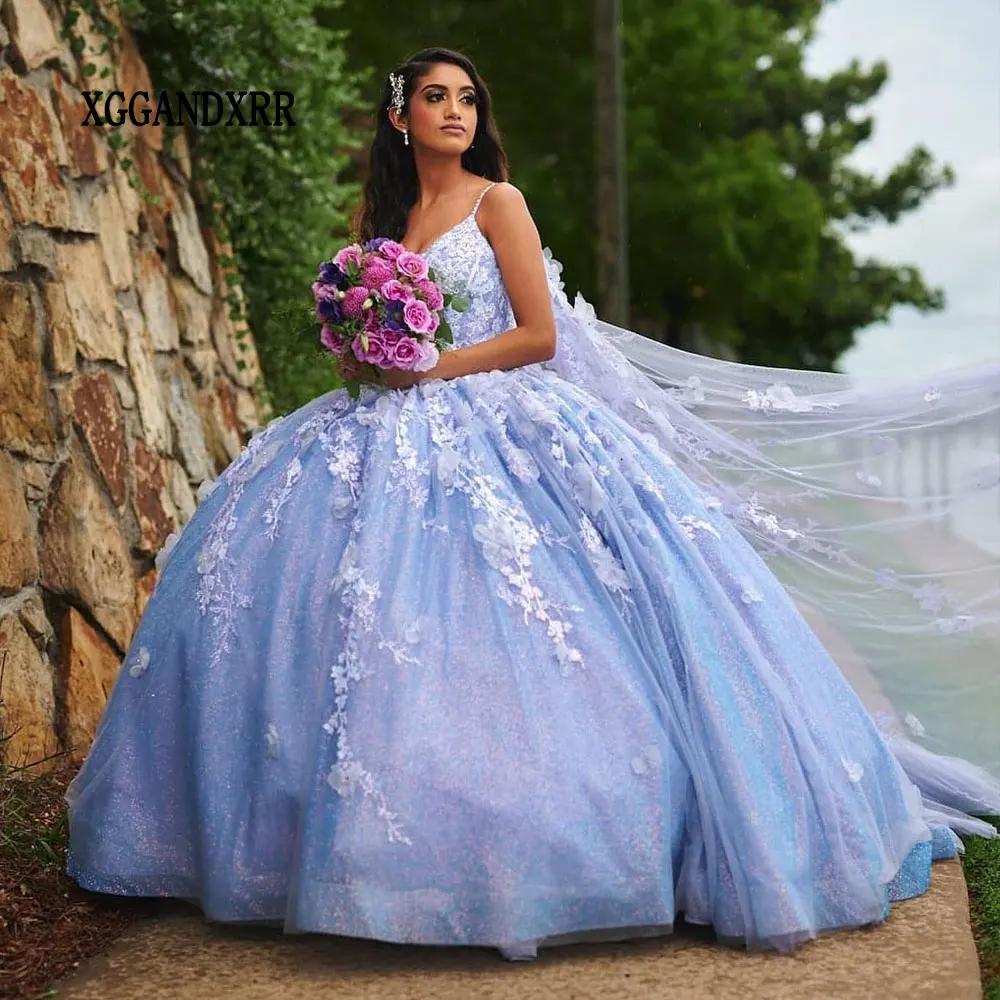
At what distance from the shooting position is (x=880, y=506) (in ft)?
14.5

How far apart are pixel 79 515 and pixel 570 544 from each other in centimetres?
A: 215

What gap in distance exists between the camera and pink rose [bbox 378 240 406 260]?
3770mm

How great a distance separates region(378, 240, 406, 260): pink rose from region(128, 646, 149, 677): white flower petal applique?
3.66 ft

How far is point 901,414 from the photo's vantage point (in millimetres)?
4379

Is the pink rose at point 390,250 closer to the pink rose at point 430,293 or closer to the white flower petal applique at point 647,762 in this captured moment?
the pink rose at point 430,293

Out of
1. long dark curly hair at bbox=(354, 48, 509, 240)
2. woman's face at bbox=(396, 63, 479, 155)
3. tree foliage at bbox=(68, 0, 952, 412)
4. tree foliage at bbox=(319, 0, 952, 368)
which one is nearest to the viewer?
woman's face at bbox=(396, 63, 479, 155)

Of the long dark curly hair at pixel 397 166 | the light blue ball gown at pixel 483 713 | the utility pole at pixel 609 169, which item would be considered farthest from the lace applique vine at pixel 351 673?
the utility pole at pixel 609 169

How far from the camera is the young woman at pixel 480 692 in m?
3.15

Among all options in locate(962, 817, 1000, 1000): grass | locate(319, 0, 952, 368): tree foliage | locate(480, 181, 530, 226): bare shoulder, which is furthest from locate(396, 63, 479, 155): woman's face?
locate(319, 0, 952, 368): tree foliage

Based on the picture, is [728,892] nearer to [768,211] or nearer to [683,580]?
[683,580]

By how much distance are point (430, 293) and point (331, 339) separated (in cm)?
27

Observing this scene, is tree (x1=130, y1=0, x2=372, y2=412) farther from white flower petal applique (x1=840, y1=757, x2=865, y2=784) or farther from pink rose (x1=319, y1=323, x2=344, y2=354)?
white flower petal applique (x1=840, y1=757, x2=865, y2=784)

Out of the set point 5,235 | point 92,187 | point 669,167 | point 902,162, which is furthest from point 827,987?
point 902,162

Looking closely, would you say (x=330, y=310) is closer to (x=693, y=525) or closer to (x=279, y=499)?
(x=279, y=499)
